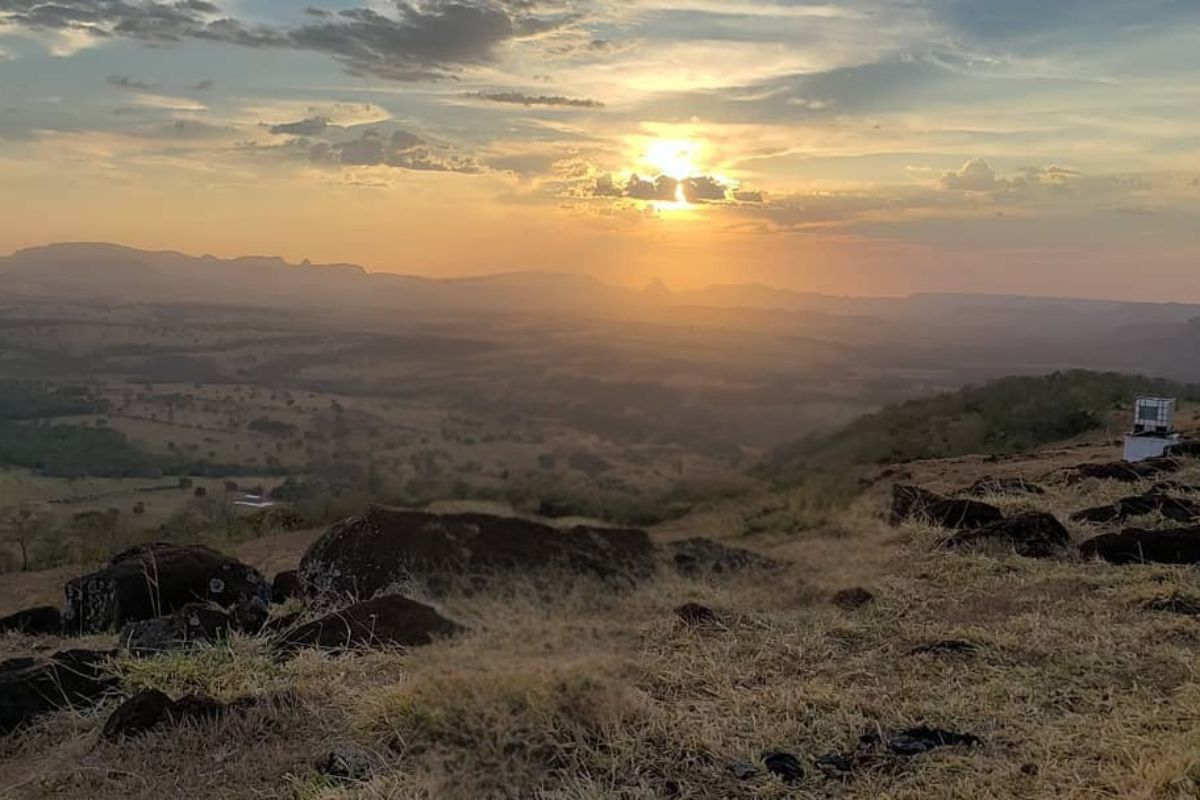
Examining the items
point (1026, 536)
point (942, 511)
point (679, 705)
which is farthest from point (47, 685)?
point (942, 511)

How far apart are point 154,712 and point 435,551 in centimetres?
299

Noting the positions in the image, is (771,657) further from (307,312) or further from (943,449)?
(307,312)

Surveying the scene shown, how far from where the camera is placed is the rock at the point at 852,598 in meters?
8.14

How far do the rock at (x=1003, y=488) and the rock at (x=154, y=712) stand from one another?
11452 mm

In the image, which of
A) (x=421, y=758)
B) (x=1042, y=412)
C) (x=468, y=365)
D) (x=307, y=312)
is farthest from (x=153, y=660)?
(x=307, y=312)

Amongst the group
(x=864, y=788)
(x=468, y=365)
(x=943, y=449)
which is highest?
(x=468, y=365)

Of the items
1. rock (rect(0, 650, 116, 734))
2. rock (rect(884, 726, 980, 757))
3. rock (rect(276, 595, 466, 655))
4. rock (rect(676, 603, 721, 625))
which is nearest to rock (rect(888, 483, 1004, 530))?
rock (rect(676, 603, 721, 625))

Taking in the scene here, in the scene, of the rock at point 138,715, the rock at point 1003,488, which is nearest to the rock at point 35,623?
the rock at point 138,715

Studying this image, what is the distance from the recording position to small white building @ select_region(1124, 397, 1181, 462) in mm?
15922

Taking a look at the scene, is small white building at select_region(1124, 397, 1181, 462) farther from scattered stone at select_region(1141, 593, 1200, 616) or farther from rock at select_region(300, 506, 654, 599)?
rock at select_region(300, 506, 654, 599)

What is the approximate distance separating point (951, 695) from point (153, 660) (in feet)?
16.6

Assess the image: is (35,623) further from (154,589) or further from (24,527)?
(24,527)

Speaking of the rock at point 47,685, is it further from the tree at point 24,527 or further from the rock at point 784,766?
the tree at point 24,527

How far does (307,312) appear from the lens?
174ft
